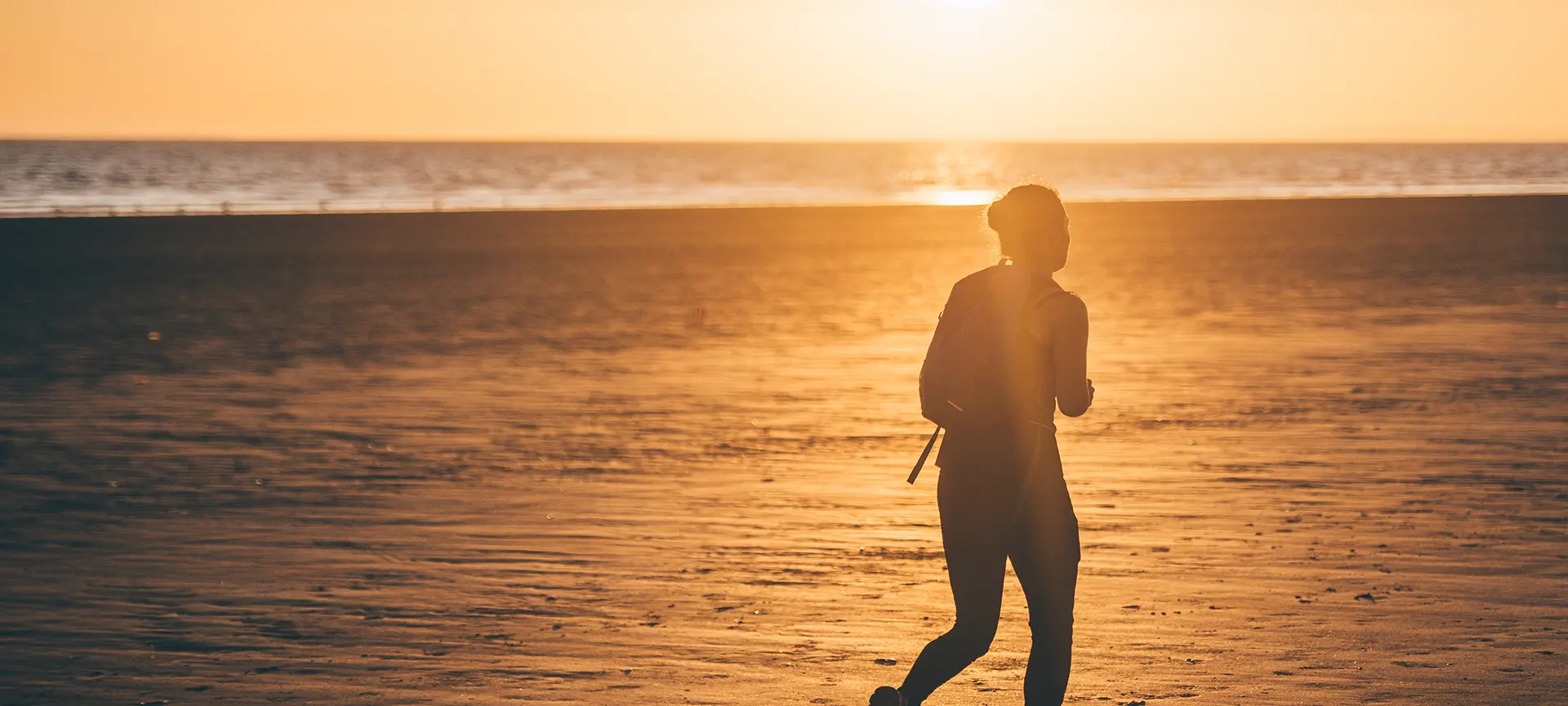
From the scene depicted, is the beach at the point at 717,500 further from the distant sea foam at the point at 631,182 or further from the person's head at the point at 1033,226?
the distant sea foam at the point at 631,182

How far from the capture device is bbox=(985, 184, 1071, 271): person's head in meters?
4.02

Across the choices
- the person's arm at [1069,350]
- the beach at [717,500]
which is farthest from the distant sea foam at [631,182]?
the person's arm at [1069,350]

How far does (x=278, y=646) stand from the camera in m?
5.75

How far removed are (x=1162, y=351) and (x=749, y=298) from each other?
6686 millimetres

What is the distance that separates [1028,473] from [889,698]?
2.58 ft

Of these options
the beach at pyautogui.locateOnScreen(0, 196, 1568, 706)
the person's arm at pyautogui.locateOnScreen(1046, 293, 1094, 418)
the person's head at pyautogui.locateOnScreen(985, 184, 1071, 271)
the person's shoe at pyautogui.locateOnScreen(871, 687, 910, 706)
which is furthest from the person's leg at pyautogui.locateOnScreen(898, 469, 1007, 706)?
the beach at pyautogui.locateOnScreen(0, 196, 1568, 706)

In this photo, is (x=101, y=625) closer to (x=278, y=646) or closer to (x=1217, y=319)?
(x=278, y=646)

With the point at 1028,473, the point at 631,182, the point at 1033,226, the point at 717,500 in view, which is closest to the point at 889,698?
the point at 1028,473

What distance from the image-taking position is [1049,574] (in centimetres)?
412

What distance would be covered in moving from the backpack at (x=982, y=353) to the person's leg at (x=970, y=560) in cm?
17

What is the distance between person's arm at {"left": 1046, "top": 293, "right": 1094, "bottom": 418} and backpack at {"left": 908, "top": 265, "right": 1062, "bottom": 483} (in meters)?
0.05

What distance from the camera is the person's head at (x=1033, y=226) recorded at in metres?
4.02

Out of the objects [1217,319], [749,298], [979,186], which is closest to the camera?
[1217,319]

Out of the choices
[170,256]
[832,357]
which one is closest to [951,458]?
[832,357]
